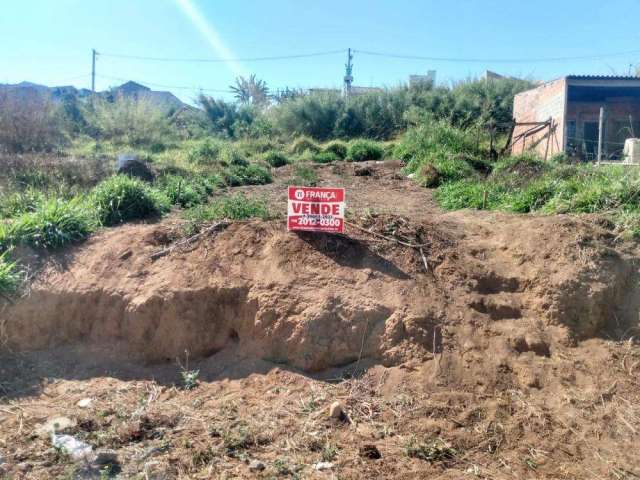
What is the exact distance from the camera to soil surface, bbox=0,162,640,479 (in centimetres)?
338

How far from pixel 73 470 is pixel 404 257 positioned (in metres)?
3.11

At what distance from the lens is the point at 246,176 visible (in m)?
10.6

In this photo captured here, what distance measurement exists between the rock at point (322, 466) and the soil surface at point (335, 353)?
2 centimetres

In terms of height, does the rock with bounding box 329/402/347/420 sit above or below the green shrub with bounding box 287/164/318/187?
below

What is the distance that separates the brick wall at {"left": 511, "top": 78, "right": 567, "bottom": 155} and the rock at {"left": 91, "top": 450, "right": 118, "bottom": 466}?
12279mm

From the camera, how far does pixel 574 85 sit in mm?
Result: 12758

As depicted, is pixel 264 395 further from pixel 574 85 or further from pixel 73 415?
pixel 574 85

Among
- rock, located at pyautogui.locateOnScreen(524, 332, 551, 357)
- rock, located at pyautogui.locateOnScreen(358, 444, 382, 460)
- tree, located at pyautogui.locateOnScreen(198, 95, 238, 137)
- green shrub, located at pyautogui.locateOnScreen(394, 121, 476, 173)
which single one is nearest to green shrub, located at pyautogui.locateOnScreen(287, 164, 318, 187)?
green shrub, located at pyautogui.locateOnScreen(394, 121, 476, 173)

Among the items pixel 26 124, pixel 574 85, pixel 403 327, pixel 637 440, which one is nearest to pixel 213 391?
pixel 403 327

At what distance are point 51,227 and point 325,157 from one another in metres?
10.5

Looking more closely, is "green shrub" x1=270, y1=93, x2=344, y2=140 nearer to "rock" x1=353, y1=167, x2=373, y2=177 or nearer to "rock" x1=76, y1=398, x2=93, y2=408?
"rock" x1=353, y1=167, x2=373, y2=177

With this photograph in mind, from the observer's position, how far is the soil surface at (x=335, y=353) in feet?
11.1

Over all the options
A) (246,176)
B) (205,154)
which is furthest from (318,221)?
(205,154)

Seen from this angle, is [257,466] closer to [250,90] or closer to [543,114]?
[543,114]
